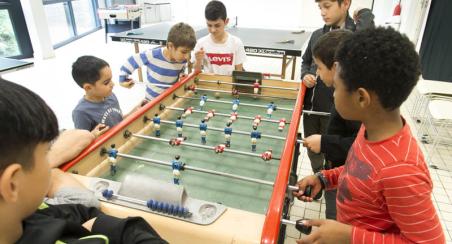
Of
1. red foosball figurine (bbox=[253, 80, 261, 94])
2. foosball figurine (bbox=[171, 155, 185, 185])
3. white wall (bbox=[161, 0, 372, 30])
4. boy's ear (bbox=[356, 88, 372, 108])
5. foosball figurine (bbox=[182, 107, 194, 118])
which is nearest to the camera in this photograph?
boy's ear (bbox=[356, 88, 372, 108])

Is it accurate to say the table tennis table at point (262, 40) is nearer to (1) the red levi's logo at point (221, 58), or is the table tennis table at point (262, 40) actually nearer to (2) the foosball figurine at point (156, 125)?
(1) the red levi's logo at point (221, 58)

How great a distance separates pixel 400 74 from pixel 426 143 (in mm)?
3248

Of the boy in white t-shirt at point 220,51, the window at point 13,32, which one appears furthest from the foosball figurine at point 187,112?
the window at point 13,32

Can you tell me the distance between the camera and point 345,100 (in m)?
0.96

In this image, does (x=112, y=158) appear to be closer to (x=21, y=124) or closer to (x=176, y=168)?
(x=176, y=168)

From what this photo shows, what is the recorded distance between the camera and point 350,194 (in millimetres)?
1006

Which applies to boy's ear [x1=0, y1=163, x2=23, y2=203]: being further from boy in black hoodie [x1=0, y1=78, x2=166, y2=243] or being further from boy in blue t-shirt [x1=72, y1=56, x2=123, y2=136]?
boy in blue t-shirt [x1=72, y1=56, x2=123, y2=136]

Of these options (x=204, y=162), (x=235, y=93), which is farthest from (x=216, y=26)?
(x=204, y=162)

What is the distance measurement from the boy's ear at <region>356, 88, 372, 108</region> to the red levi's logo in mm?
2060

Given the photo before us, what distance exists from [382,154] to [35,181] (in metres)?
0.88

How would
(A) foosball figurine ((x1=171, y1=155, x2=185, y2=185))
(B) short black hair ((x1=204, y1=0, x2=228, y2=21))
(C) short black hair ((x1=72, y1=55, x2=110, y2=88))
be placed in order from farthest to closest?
(B) short black hair ((x1=204, y1=0, x2=228, y2=21))
(C) short black hair ((x1=72, y1=55, x2=110, y2=88))
(A) foosball figurine ((x1=171, y1=155, x2=185, y2=185))

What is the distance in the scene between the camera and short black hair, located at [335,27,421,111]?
84 centimetres

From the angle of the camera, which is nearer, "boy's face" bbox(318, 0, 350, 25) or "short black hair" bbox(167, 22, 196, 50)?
"boy's face" bbox(318, 0, 350, 25)

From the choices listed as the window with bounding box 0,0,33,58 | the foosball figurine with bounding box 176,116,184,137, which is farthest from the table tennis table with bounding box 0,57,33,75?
the window with bounding box 0,0,33,58
